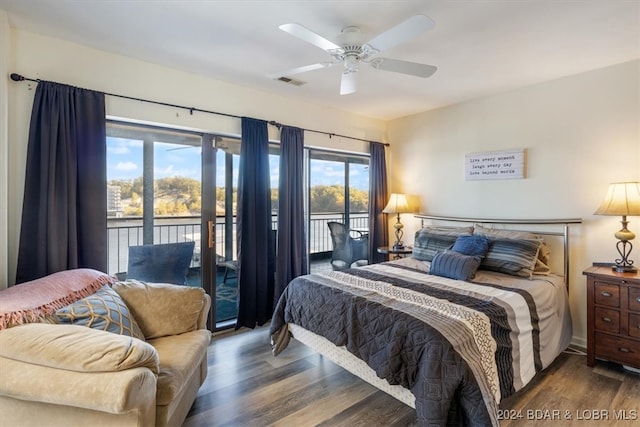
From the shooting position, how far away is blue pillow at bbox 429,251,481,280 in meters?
2.86

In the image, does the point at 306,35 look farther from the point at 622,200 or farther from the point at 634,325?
the point at 634,325

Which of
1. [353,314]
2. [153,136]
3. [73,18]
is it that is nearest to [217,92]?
[153,136]

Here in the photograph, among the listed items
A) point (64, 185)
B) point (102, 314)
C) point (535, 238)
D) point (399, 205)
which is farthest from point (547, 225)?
point (64, 185)

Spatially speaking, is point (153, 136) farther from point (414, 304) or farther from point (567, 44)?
point (567, 44)

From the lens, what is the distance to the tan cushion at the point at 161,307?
2.16 meters

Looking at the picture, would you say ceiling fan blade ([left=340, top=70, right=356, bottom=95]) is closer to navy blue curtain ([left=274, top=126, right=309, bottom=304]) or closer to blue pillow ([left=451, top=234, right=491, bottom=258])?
navy blue curtain ([left=274, top=126, right=309, bottom=304])

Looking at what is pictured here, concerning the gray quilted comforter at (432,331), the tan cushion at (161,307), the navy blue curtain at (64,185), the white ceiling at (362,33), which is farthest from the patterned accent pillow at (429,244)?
the navy blue curtain at (64,185)

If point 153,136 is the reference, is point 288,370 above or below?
below

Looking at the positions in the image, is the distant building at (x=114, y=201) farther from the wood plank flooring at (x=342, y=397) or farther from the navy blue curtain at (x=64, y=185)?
the wood plank flooring at (x=342, y=397)

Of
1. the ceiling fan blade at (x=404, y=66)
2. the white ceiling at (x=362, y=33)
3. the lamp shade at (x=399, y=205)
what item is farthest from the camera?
the lamp shade at (x=399, y=205)

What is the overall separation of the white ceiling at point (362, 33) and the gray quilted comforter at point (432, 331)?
192 cm

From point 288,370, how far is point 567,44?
3427 millimetres

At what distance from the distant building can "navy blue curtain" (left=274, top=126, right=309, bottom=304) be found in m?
1.57

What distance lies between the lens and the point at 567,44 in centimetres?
252
